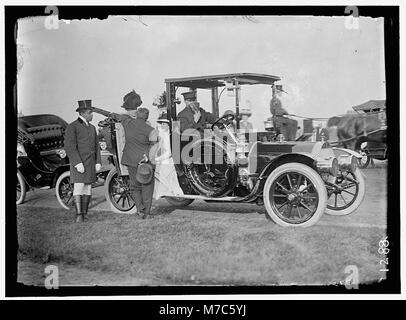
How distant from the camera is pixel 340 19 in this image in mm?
5891

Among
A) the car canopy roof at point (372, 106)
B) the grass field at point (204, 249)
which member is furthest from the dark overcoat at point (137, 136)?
the car canopy roof at point (372, 106)

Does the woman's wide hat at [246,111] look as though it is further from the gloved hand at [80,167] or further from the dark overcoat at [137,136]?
the gloved hand at [80,167]

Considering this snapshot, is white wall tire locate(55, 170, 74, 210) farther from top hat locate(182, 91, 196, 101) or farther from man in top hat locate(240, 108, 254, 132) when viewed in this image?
man in top hat locate(240, 108, 254, 132)

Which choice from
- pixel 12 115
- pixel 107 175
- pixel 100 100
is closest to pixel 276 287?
pixel 107 175

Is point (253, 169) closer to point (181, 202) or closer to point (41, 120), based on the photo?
point (181, 202)

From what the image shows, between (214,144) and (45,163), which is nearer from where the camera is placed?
(214,144)

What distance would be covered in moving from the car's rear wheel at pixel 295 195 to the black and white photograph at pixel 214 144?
0.05ft

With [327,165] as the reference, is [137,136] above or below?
above

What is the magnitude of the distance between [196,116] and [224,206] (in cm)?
111

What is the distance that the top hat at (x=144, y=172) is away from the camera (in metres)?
6.19

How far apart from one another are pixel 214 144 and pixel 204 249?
1132mm

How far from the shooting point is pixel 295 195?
5.80 meters

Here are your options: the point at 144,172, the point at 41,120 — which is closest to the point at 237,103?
the point at 144,172
